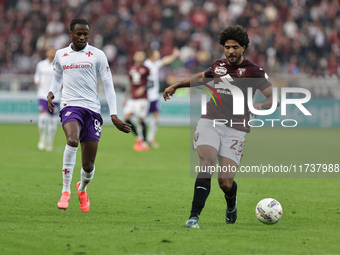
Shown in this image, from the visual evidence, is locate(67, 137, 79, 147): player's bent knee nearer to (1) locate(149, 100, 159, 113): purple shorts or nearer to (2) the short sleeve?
(2) the short sleeve

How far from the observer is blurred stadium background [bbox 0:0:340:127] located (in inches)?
993

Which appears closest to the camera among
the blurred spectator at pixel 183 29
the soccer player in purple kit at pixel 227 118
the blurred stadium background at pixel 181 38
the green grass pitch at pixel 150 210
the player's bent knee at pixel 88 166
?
the green grass pitch at pixel 150 210

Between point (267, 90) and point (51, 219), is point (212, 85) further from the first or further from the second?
point (51, 219)

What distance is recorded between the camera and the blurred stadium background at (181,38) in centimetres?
2522

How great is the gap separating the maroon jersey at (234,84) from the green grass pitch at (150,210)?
3.98 feet

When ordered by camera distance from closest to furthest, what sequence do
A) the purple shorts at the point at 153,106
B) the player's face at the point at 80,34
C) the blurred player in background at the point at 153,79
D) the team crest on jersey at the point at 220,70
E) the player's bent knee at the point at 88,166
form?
the team crest on jersey at the point at 220,70 < the player's face at the point at 80,34 < the player's bent knee at the point at 88,166 < the blurred player in background at the point at 153,79 < the purple shorts at the point at 153,106

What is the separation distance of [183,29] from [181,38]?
0.87 m

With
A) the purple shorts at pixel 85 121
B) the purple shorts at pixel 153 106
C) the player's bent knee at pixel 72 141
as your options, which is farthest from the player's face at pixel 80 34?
the purple shorts at pixel 153 106

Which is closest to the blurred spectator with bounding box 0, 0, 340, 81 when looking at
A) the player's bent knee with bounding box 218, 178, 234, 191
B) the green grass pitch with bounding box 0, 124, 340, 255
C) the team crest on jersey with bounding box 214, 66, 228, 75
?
the green grass pitch with bounding box 0, 124, 340, 255

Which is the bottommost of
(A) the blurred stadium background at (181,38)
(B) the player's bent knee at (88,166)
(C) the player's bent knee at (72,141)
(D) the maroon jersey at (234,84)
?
(B) the player's bent knee at (88,166)

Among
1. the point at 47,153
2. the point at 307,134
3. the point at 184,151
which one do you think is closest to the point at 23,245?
the point at 47,153

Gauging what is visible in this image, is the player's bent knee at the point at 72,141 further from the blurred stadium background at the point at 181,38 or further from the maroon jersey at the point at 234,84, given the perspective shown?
the blurred stadium background at the point at 181,38

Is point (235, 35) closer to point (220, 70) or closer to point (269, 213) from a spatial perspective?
point (220, 70)

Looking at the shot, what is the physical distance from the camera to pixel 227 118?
7.13 meters
